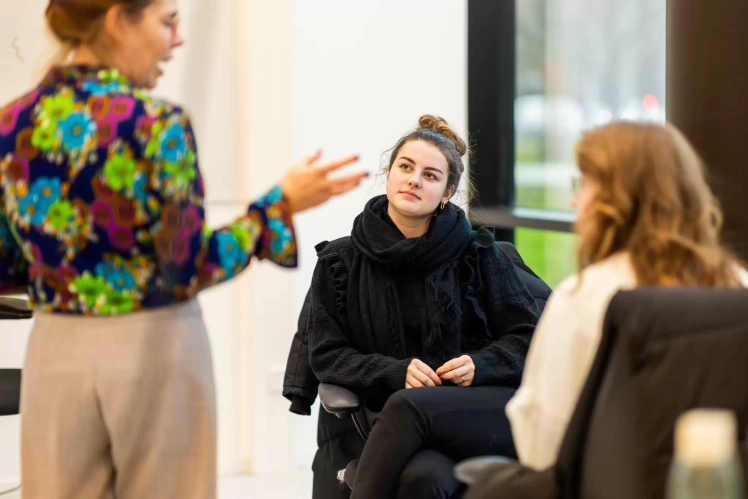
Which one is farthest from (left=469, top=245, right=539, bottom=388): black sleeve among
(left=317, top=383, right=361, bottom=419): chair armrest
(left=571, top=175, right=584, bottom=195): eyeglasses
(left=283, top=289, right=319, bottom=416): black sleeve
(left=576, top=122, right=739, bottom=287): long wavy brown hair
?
(left=576, top=122, right=739, bottom=287): long wavy brown hair

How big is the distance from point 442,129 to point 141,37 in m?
1.46

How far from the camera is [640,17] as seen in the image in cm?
336

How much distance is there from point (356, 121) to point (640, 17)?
1228 millimetres

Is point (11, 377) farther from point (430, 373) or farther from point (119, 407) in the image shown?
point (119, 407)

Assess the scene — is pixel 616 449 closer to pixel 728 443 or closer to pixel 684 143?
pixel 728 443

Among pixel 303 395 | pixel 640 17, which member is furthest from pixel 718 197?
pixel 640 17

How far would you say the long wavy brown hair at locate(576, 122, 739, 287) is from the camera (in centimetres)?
149

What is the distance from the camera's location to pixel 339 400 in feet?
7.85

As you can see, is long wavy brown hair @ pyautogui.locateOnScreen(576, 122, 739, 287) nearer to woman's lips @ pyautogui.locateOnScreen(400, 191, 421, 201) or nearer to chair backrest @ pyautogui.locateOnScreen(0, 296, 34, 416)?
woman's lips @ pyautogui.locateOnScreen(400, 191, 421, 201)

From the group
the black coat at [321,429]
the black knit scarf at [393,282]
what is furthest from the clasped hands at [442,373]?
the black coat at [321,429]

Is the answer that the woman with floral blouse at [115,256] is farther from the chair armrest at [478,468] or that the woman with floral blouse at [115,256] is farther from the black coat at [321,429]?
the black coat at [321,429]

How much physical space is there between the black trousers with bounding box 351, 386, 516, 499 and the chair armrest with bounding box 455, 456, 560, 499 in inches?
26.6

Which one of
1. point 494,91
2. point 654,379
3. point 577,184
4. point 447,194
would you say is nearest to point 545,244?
point 494,91

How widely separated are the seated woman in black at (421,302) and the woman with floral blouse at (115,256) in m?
0.94
